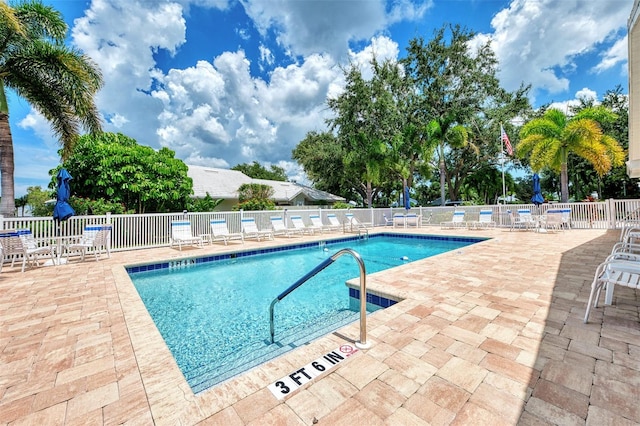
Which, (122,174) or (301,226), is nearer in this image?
(122,174)

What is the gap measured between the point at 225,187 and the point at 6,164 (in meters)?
12.7

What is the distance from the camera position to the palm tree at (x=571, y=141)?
12633 millimetres

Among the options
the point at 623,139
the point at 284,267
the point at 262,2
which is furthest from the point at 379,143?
the point at 623,139

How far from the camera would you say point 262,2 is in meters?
11.5

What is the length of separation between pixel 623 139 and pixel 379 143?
2193 centimetres

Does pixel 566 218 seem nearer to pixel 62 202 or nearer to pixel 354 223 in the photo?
pixel 354 223

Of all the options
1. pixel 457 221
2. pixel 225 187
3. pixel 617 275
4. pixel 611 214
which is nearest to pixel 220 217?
pixel 225 187

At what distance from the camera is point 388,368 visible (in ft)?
7.36

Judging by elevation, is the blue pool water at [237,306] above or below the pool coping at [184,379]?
below

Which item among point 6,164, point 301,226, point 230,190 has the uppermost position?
point 230,190

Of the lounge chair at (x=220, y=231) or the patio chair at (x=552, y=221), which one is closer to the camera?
the lounge chair at (x=220, y=231)

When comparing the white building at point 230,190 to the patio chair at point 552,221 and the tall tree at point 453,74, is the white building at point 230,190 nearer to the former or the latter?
the tall tree at point 453,74

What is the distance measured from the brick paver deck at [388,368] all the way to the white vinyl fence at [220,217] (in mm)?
4823

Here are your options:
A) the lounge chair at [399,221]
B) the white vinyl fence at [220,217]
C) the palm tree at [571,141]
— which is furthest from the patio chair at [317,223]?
the palm tree at [571,141]
